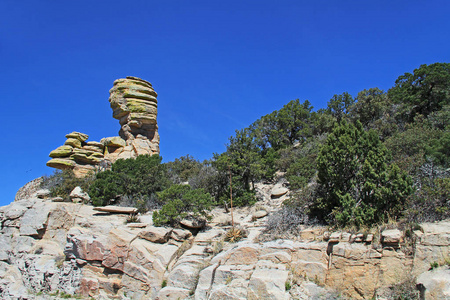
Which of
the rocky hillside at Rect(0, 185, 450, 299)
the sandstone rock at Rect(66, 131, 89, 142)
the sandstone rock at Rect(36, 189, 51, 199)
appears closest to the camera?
the rocky hillside at Rect(0, 185, 450, 299)

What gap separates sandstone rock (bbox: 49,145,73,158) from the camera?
1041 inches

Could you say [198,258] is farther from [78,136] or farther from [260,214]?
[78,136]

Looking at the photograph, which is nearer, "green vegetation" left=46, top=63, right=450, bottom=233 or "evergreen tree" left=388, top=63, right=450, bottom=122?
"green vegetation" left=46, top=63, right=450, bottom=233

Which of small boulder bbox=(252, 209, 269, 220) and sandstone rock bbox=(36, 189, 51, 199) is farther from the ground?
sandstone rock bbox=(36, 189, 51, 199)

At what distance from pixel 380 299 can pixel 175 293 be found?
6.98m

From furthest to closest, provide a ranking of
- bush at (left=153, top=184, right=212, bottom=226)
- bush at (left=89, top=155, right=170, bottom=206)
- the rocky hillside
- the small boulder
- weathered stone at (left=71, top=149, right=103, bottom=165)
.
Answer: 1. weathered stone at (left=71, top=149, right=103, bottom=165)
2. bush at (left=89, top=155, right=170, bottom=206)
3. the small boulder
4. bush at (left=153, top=184, right=212, bottom=226)
5. the rocky hillside

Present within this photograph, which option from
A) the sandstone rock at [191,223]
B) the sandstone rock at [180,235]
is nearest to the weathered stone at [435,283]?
the sandstone rock at [180,235]

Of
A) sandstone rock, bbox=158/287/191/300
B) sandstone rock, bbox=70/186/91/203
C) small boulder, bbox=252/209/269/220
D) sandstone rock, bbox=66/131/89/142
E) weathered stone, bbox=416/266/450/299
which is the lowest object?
sandstone rock, bbox=158/287/191/300

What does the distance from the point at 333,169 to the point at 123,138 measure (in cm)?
2073

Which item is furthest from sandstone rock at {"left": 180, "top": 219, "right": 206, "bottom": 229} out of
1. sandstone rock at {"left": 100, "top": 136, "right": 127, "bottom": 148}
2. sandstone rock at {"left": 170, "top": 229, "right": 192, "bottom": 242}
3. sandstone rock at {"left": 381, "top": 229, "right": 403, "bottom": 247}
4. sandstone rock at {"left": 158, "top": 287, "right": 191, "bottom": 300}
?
sandstone rock at {"left": 100, "top": 136, "right": 127, "bottom": 148}

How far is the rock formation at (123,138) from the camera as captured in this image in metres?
26.6

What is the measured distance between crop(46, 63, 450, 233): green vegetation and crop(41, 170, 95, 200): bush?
0.09 meters

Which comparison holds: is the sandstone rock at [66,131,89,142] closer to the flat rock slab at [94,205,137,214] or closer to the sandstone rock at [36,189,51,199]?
the sandstone rock at [36,189,51,199]

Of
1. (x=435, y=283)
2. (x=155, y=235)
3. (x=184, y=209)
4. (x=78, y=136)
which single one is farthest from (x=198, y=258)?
(x=78, y=136)
